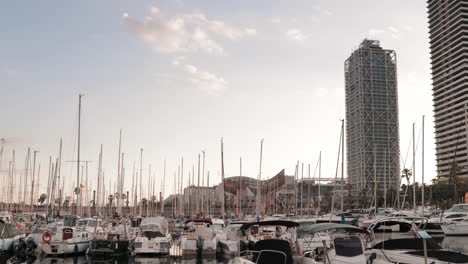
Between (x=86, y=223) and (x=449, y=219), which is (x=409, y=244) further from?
(x=449, y=219)

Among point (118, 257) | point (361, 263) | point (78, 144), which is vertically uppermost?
point (78, 144)

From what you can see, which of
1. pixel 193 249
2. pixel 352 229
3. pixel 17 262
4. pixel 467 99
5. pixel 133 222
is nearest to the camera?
pixel 352 229

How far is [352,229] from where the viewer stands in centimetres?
2100

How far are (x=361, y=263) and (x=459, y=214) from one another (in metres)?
49.4

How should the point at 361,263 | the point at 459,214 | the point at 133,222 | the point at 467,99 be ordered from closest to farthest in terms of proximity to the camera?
1. the point at 361,263
2. the point at 133,222
3. the point at 459,214
4. the point at 467,99

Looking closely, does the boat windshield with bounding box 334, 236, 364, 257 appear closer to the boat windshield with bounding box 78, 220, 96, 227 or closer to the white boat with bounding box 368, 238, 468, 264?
the white boat with bounding box 368, 238, 468, 264

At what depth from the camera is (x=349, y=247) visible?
19312 millimetres

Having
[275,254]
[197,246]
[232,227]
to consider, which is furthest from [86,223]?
[275,254]

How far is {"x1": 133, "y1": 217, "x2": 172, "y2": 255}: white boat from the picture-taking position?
3428cm

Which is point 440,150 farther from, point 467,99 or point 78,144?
point 78,144

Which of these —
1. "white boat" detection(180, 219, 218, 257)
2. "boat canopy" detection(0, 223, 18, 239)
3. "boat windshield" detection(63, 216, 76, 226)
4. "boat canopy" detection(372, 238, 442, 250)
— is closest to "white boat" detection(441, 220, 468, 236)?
"white boat" detection(180, 219, 218, 257)

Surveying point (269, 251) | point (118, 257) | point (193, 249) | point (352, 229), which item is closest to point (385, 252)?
point (352, 229)

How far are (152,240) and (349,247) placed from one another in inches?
753

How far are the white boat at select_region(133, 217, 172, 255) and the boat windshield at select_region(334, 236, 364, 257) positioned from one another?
1825 centimetres
